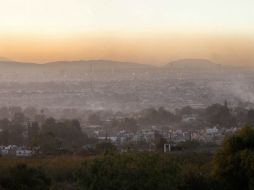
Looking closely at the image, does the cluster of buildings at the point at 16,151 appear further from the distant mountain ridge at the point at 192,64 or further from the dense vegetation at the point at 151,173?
the distant mountain ridge at the point at 192,64

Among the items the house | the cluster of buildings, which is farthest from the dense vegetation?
the cluster of buildings

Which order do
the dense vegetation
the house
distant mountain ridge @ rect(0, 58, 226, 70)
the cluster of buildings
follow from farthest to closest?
1. distant mountain ridge @ rect(0, 58, 226, 70)
2. the cluster of buildings
3. the house
4. the dense vegetation

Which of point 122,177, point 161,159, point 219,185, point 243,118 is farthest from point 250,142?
point 243,118

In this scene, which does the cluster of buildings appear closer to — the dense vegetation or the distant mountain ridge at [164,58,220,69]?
the dense vegetation

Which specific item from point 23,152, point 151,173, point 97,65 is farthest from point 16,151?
point 97,65

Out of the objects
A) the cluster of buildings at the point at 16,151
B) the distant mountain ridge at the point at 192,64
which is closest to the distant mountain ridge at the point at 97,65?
the distant mountain ridge at the point at 192,64

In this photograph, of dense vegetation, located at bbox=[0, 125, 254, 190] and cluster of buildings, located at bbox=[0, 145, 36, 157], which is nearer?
dense vegetation, located at bbox=[0, 125, 254, 190]

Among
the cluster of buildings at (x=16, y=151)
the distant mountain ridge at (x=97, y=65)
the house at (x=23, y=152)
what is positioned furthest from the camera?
the distant mountain ridge at (x=97, y=65)

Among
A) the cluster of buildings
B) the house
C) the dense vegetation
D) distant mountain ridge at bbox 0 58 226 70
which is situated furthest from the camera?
distant mountain ridge at bbox 0 58 226 70
